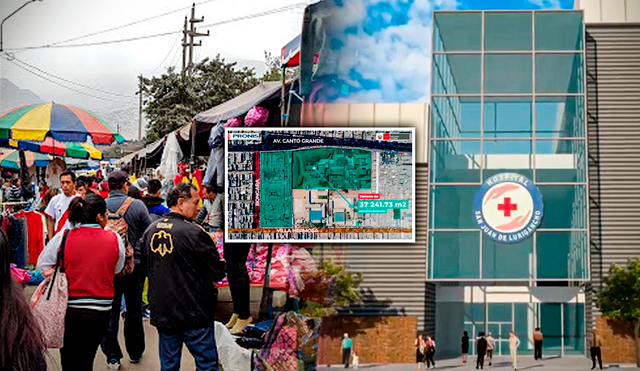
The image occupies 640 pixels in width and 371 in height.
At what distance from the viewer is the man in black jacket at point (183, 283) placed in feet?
15.1

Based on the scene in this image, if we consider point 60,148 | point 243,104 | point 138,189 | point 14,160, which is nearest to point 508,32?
point 243,104

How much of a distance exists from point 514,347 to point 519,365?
9 centimetres

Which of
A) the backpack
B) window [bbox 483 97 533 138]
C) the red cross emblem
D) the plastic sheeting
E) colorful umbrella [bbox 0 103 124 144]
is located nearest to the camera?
window [bbox 483 97 533 138]

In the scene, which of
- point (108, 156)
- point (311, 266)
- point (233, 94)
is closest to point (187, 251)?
point (311, 266)

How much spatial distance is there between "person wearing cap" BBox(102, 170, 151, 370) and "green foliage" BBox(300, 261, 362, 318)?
1.55 metres

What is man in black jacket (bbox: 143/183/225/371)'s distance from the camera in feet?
15.1

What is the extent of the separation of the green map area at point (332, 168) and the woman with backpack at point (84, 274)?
107 centimetres

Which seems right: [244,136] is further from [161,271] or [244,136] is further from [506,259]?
[506,259]

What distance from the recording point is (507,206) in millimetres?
4062

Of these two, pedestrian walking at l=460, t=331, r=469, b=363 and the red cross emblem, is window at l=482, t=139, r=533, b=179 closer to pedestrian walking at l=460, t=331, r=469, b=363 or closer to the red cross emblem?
the red cross emblem

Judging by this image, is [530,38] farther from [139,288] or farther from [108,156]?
[108,156]

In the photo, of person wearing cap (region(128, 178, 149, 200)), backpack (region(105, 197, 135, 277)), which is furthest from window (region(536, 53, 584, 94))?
person wearing cap (region(128, 178, 149, 200))

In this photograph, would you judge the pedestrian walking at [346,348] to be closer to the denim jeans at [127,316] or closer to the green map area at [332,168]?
the green map area at [332,168]

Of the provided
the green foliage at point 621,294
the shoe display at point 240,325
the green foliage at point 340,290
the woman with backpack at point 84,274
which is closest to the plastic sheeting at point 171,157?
the shoe display at point 240,325
